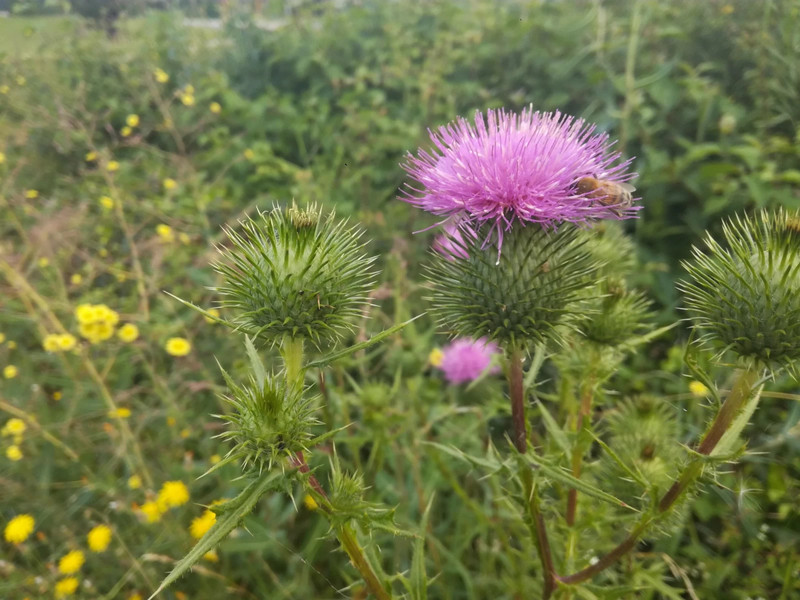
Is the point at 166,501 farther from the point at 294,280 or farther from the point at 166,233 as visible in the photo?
the point at 166,233

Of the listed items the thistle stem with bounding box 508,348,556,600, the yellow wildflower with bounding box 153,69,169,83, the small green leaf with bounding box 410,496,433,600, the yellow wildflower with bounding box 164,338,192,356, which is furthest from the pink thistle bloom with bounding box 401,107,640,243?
the yellow wildflower with bounding box 153,69,169,83

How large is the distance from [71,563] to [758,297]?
3.42 m

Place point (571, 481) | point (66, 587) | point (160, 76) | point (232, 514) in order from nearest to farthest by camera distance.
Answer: point (232, 514) → point (571, 481) → point (66, 587) → point (160, 76)

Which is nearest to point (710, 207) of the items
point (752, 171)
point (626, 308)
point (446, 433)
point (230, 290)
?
point (752, 171)

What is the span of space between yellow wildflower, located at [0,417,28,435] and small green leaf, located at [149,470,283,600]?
2.58 m

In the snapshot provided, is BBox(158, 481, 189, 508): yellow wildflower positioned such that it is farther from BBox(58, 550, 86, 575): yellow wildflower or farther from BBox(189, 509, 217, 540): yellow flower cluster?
BBox(58, 550, 86, 575): yellow wildflower

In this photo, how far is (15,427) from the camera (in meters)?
3.36

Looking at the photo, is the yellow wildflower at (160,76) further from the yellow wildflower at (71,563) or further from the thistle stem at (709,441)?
the thistle stem at (709,441)

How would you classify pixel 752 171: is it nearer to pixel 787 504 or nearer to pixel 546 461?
pixel 787 504

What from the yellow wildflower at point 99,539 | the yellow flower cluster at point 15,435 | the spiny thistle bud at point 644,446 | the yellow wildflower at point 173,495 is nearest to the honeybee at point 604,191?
the spiny thistle bud at point 644,446

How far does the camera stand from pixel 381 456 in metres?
2.83

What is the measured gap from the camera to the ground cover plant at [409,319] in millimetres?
1781

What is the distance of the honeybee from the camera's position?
183 centimetres

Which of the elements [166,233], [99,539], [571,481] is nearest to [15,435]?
[99,539]
